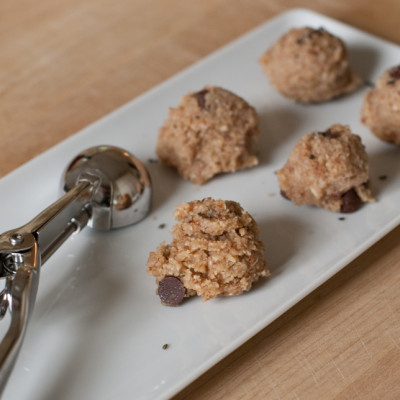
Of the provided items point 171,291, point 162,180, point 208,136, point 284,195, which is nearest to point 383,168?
point 284,195

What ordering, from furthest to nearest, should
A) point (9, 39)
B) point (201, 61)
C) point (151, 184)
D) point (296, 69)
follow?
point (9, 39), point (201, 61), point (296, 69), point (151, 184)

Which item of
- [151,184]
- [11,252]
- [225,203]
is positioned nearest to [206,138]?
[151,184]

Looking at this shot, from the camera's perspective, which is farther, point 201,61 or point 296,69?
point 201,61

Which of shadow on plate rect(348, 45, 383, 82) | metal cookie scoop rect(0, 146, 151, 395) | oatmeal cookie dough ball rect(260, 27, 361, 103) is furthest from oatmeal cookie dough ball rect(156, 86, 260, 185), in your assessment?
shadow on plate rect(348, 45, 383, 82)

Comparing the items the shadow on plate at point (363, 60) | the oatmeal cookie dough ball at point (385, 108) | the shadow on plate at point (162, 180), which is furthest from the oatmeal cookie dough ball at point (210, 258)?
the shadow on plate at point (363, 60)

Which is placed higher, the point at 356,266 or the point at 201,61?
the point at 201,61

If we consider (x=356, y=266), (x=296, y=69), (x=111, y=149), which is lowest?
(x=356, y=266)

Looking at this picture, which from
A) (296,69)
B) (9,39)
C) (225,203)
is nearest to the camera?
(225,203)

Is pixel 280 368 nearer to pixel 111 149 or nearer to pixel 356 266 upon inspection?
pixel 356 266
